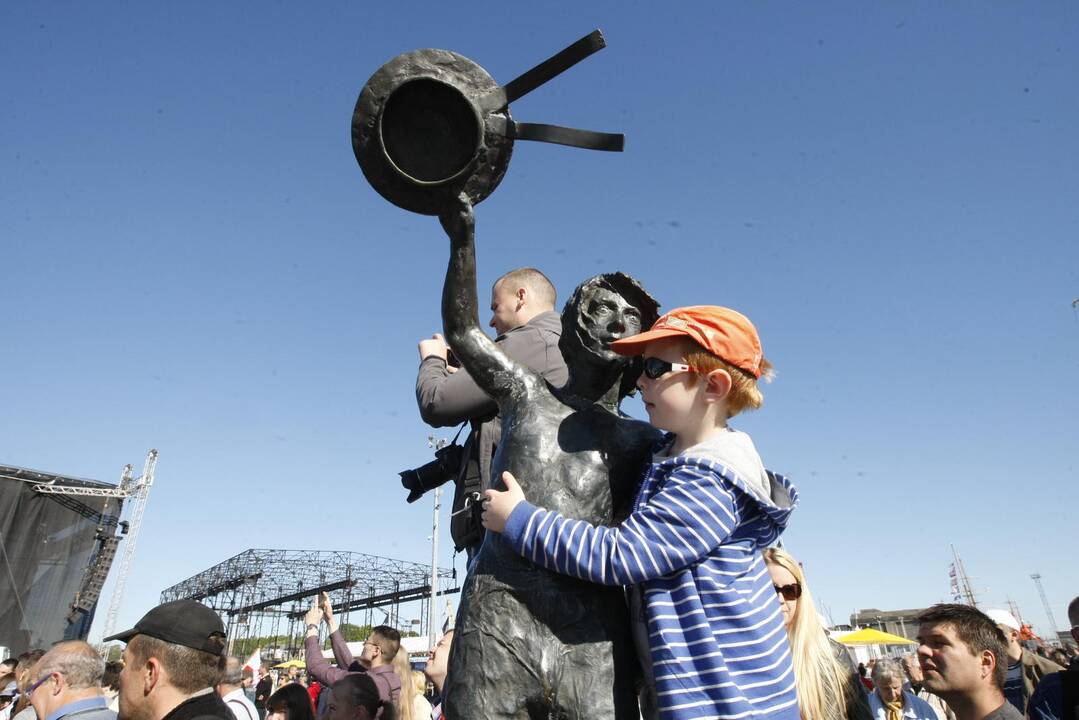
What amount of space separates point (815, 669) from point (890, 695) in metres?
2.75

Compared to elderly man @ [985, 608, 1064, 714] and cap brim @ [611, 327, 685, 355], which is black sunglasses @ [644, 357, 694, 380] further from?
elderly man @ [985, 608, 1064, 714]

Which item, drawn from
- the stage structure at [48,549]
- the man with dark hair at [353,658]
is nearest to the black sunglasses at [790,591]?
the man with dark hair at [353,658]

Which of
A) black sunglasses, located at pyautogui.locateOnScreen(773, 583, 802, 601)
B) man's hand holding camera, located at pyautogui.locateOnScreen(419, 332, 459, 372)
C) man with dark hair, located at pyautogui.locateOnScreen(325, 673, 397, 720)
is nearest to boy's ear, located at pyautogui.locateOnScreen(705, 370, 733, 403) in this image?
man's hand holding camera, located at pyautogui.locateOnScreen(419, 332, 459, 372)

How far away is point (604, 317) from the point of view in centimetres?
202

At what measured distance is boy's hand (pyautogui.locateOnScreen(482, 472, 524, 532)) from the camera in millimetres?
1649

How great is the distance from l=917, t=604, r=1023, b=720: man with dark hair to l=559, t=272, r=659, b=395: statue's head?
1.97 metres

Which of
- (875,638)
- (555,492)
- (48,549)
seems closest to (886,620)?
(875,638)

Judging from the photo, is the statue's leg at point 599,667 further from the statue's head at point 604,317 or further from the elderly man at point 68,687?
the elderly man at point 68,687

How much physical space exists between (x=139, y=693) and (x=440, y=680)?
271 cm

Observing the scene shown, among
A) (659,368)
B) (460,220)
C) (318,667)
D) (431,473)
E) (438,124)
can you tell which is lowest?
(318,667)

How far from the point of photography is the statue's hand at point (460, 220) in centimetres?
196

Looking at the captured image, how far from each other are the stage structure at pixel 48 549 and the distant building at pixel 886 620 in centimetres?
4226

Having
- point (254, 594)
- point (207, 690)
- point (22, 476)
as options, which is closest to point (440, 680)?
point (207, 690)

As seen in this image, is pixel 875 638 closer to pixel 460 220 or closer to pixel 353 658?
pixel 353 658
